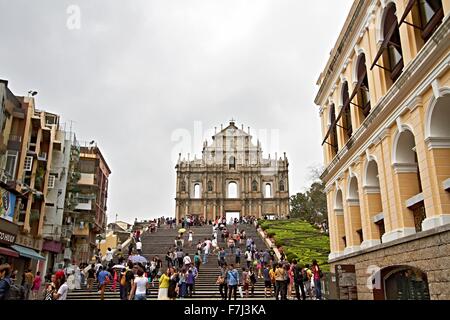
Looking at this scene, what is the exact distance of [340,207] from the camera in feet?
64.4

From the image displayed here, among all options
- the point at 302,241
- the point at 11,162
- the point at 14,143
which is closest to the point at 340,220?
the point at 302,241

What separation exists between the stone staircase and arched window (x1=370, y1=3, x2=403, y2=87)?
9.99 metres

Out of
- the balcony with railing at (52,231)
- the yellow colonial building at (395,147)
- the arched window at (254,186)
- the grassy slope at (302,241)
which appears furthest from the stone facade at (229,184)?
the yellow colonial building at (395,147)

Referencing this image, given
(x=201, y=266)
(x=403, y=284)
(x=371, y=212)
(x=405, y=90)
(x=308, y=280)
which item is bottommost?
(x=403, y=284)

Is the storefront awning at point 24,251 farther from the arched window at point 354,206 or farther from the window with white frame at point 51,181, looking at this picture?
the arched window at point 354,206

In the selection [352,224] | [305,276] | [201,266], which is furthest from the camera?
[201,266]

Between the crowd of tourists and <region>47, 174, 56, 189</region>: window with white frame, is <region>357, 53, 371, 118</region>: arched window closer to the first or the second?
the crowd of tourists

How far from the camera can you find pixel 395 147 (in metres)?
12.7

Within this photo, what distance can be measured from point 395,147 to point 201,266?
14.4m

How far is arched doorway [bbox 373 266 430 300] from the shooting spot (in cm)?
1070

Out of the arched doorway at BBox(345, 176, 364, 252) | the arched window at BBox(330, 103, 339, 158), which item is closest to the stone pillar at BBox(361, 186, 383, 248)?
the arched doorway at BBox(345, 176, 364, 252)

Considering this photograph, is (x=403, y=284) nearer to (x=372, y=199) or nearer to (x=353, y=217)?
(x=372, y=199)

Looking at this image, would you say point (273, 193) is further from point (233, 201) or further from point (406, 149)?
point (406, 149)
